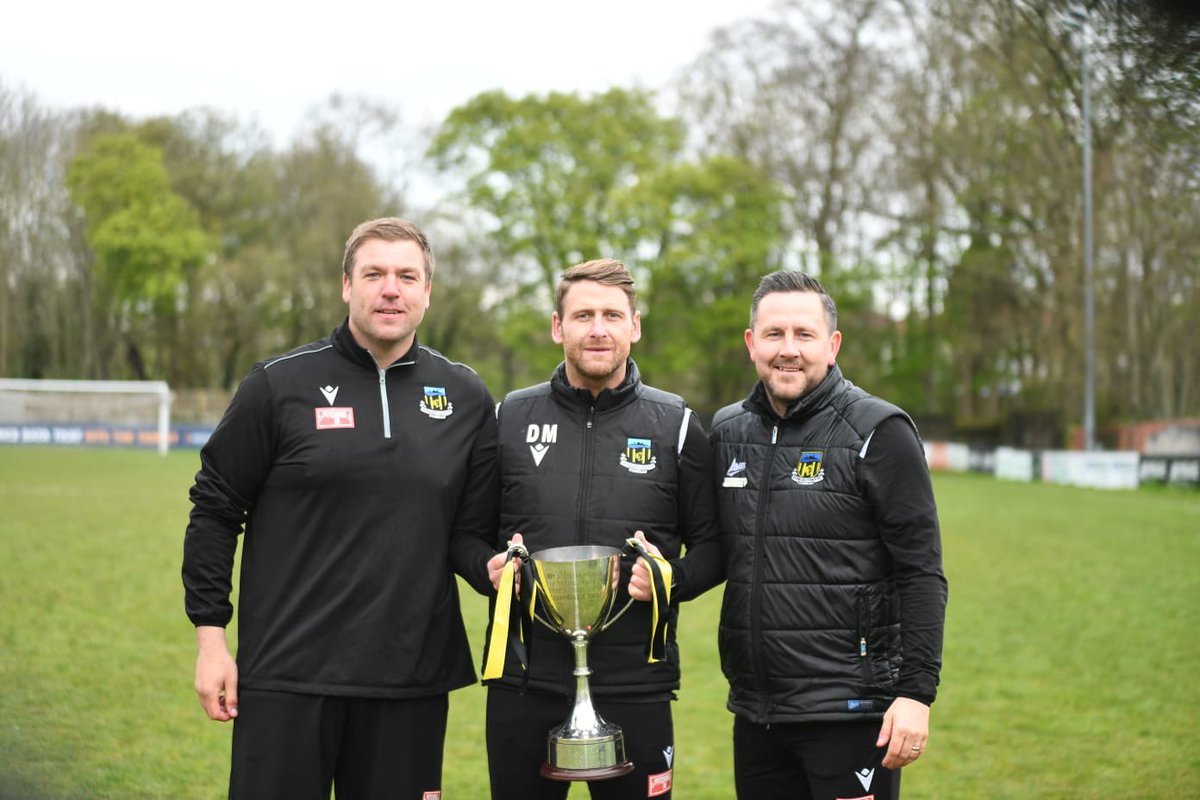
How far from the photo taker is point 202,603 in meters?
3.04

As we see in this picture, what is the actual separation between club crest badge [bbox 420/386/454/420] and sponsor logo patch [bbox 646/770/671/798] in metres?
1.18

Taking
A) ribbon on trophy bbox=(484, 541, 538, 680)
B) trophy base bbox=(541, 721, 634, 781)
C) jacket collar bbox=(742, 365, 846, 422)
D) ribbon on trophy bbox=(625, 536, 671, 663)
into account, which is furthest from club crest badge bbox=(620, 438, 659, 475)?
trophy base bbox=(541, 721, 634, 781)

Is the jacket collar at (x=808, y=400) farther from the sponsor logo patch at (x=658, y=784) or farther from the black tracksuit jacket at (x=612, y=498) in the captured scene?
the sponsor logo patch at (x=658, y=784)

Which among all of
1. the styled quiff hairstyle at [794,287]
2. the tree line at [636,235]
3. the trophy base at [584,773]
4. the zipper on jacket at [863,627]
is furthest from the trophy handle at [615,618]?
the tree line at [636,235]

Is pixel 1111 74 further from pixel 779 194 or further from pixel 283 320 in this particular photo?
pixel 283 320

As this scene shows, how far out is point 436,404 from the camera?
3.24 meters

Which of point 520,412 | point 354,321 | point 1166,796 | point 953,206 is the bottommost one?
point 1166,796

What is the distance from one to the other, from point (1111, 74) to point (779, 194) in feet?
118

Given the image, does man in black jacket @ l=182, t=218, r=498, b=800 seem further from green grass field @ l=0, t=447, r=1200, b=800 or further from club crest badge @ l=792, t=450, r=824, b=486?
club crest badge @ l=792, t=450, r=824, b=486

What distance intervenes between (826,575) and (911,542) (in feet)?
0.78

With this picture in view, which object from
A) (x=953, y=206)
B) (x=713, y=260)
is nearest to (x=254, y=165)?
(x=713, y=260)

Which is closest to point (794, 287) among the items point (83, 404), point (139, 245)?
point (83, 404)

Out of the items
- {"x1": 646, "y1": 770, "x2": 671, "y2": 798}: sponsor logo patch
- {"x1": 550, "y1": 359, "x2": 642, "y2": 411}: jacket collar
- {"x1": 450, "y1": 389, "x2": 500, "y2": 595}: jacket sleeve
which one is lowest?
{"x1": 646, "y1": 770, "x2": 671, "y2": 798}: sponsor logo patch

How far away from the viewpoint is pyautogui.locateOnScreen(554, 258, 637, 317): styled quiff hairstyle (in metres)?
3.29
